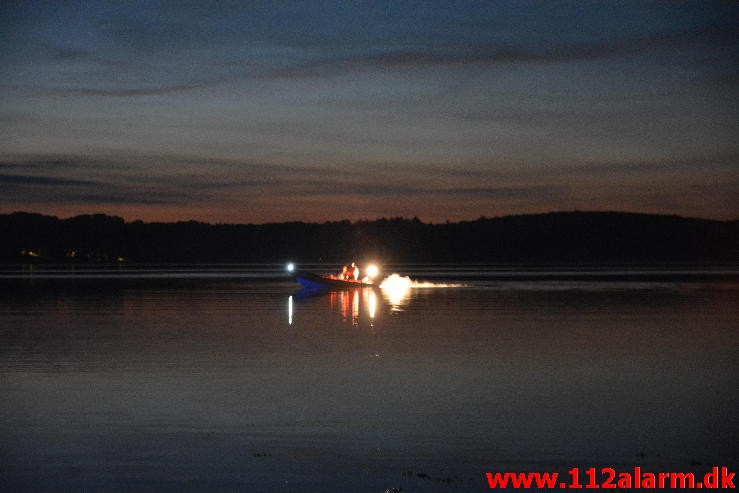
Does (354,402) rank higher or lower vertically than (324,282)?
lower

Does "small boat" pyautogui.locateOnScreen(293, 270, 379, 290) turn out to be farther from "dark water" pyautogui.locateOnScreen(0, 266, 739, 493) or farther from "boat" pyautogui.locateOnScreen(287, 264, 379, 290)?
"dark water" pyautogui.locateOnScreen(0, 266, 739, 493)

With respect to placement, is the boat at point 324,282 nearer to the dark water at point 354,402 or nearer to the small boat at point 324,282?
the small boat at point 324,282

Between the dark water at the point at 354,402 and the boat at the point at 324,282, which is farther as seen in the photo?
the boat at the point at 324,282

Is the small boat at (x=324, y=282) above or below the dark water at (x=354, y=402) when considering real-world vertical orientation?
above

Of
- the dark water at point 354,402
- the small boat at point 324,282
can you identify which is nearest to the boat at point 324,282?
the small boat at point 324,282

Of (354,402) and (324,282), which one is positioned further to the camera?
(324,282)

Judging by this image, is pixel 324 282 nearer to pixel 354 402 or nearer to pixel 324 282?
pixel 324 282

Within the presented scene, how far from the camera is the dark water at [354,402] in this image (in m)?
14.8

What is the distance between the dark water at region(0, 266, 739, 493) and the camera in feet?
48.7

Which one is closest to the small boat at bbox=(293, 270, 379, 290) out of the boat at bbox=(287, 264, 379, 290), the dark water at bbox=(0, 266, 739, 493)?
the boat at bbox=(287, 264, 379, 290)

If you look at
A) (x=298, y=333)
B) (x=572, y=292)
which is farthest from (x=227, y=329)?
(x=572, y=292)

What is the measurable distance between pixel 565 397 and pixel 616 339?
13.6m

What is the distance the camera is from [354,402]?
2069cm

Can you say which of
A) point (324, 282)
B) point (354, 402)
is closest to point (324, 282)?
point (324, 282)
